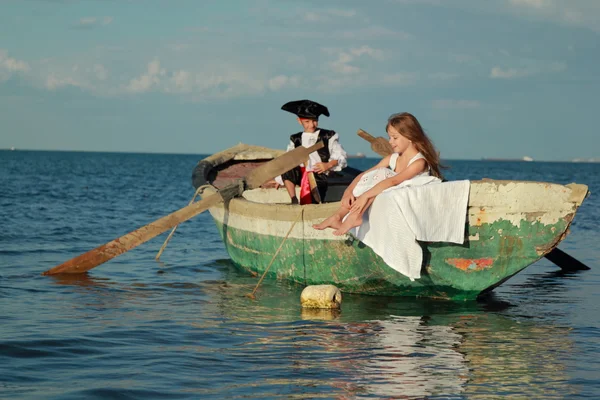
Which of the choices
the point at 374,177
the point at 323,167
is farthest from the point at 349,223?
the point at 323,167

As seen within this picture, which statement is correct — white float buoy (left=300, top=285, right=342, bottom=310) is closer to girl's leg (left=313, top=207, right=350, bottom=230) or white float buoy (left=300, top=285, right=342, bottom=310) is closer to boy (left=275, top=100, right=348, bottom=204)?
girl's leg (left=313, top=207, right=350, bottom=230)

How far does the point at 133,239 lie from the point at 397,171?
12.2 ft

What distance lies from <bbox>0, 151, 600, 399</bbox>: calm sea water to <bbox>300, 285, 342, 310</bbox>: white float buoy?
0.15m

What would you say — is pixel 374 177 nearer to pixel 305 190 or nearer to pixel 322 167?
pixel 322 167

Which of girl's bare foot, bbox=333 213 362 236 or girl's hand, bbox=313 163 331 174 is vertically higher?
girl's hand, bbox=313 163 331 174

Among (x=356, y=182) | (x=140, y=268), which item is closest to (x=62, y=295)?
(x=140, y=268)

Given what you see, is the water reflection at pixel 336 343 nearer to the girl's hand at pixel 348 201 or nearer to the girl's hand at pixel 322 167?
the girl's hand at pixel 348 201

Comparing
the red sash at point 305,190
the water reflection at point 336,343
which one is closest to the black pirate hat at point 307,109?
the red sash at point 305,190

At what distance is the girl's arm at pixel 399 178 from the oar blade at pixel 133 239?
116 inches

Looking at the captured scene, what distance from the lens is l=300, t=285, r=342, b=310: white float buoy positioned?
795 centimetres

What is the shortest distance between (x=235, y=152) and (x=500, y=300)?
6484mm

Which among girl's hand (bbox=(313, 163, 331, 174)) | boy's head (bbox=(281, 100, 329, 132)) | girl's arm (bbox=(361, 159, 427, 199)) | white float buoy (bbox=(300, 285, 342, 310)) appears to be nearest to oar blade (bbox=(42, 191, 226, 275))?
girl's hand (bbox=(313, 163, 331, 174))

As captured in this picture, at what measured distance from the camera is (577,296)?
9.47 meters

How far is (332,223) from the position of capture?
7707 mm
